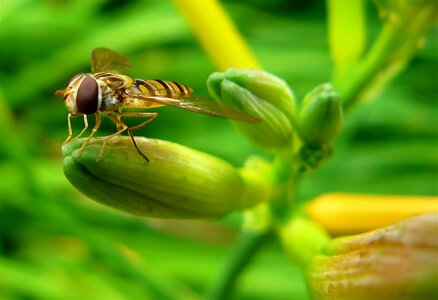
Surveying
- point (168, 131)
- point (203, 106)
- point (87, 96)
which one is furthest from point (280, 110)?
point (168, 131)

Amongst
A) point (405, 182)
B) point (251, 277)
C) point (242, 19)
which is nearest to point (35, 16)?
point (242, 19)

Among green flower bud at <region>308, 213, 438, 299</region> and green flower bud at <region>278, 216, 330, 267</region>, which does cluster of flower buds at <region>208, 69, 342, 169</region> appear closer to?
green flower bud at <region>278, 216, 330, 267</region>

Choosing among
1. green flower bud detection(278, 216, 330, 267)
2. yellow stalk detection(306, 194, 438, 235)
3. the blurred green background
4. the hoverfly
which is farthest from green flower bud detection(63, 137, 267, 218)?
the blurred green background

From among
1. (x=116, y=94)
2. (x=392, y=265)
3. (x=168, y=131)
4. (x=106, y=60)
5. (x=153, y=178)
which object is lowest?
(x=392, y=265)

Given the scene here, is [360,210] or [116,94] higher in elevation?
[360,210]

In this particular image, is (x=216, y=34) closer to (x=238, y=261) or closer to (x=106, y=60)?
(x=106, y=60)

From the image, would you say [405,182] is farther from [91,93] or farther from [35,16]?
[91,93]

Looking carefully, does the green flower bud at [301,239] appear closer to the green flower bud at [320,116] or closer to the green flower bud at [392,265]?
the green flower bud at [320,116]
